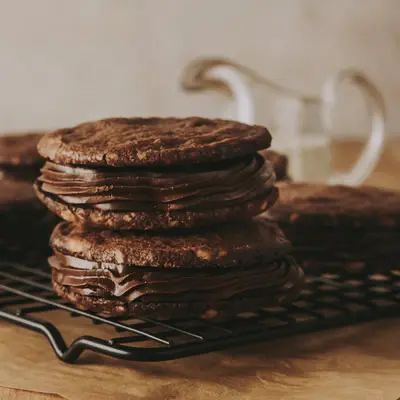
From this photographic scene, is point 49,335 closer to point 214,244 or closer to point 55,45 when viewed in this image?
point 214,244

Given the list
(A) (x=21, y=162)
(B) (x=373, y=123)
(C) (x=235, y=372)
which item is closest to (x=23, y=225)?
(A) (x=21, y=162)

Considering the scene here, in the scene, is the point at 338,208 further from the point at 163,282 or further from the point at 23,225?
the point at 23,225

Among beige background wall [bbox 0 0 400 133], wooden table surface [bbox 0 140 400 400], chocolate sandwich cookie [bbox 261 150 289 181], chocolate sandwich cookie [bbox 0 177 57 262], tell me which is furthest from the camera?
beige background wall [bbox 0 0 400 133]

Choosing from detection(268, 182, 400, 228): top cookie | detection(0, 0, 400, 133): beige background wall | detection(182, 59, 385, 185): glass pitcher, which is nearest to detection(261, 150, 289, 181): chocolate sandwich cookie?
detection(268, 182, 400, 228): top cookie

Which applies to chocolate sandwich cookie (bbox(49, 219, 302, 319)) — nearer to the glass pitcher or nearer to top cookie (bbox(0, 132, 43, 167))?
top cookie (bbox(0, 132, 43, 167))

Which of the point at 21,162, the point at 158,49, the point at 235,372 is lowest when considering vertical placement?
the point at 235,372

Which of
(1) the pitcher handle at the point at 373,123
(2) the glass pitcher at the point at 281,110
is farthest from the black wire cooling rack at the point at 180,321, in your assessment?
(1) the pitcher handle at the point at 373,123

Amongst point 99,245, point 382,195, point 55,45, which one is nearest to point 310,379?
point 99,245
